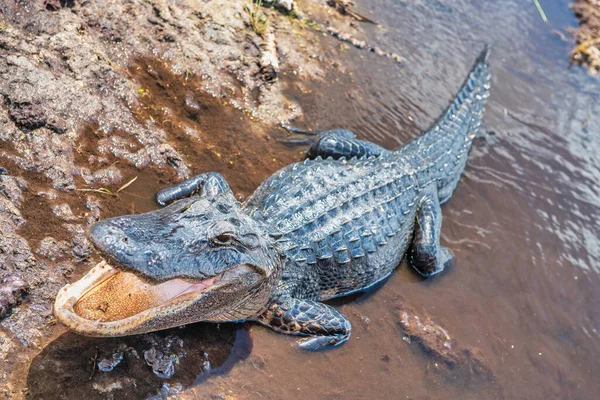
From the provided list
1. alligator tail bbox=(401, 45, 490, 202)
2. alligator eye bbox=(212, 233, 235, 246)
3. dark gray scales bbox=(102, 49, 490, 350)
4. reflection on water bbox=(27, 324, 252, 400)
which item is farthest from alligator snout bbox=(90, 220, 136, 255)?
alligator tail bbox=(401, 45, 490, 202)

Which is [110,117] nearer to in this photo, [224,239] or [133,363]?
[224,239]

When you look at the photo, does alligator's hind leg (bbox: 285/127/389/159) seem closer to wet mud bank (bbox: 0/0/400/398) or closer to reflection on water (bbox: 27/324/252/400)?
wet mud bank (bbox: 0/0/400/398)

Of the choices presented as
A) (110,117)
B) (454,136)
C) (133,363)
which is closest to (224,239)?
(133,363)

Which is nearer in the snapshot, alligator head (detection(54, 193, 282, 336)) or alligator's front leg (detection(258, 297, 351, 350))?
alligator head (detection(54, 193, 282, 336))

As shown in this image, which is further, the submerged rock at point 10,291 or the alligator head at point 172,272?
the submerged rock at point 10,291

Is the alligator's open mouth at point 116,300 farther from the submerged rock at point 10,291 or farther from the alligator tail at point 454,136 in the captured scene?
the alligator tail at point 454,136

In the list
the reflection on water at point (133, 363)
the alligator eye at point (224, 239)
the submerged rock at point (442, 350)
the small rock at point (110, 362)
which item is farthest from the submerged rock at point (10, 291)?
the submerged rock at point (442, 350)
